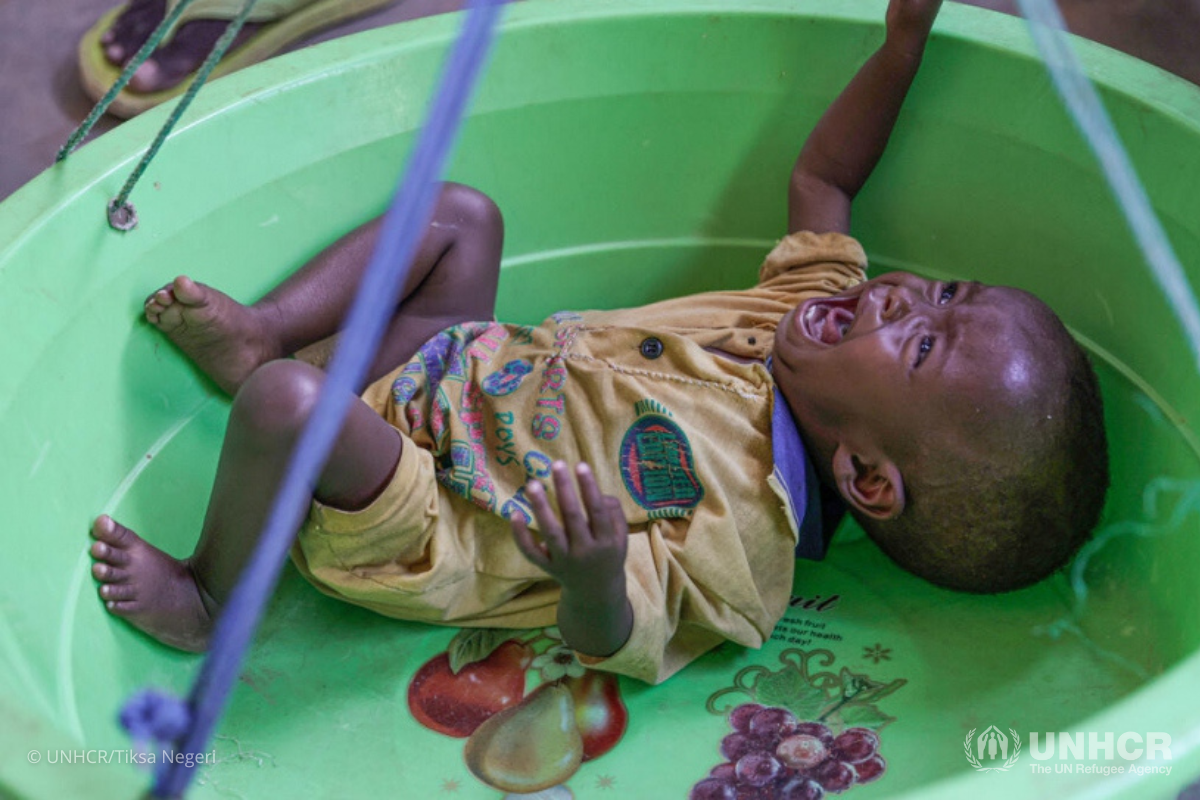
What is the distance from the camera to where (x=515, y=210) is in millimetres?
1344

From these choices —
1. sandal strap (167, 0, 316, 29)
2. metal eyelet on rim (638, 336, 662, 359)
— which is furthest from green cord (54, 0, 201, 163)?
sandal strap (167, 0, 316, 29)

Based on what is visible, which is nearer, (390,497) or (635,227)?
(390,497)

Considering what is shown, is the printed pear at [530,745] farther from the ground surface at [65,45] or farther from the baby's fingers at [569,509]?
the ground surface at [65,45]

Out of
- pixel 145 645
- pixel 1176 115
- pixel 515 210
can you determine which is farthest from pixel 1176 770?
pixel 515 210

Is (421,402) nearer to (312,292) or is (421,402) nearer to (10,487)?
(312,292)

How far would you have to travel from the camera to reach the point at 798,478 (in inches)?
42.3

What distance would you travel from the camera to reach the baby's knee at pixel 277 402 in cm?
95

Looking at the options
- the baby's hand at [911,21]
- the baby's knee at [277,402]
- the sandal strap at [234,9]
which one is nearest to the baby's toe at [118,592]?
the baby's knee at [277,402]

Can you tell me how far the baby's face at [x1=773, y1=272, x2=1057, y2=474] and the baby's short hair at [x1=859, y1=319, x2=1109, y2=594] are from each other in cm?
2

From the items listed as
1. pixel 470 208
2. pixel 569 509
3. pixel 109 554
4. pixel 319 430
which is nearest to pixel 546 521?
pixel 569 509

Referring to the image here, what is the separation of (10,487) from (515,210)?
0.61 meters

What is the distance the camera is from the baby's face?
3.23ft

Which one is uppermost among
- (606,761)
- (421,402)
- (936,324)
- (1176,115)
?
(1176,115)

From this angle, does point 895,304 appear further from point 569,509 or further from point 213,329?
point 213,329
